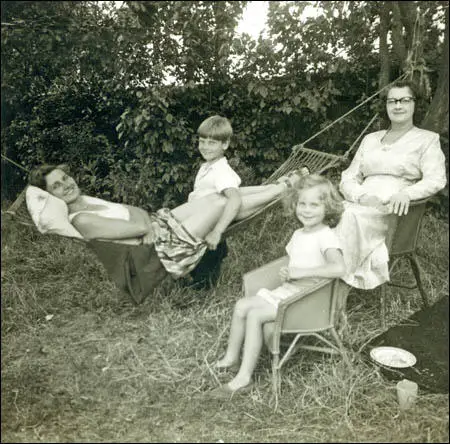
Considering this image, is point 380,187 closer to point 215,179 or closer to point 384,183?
point 384,183

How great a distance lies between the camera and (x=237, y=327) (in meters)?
2.77

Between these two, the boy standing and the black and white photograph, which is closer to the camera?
the black and white photograph

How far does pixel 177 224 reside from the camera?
3291mm

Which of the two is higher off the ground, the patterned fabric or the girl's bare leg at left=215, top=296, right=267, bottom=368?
the patterned fabric

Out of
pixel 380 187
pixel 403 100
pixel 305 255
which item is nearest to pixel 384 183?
pixel 380 187

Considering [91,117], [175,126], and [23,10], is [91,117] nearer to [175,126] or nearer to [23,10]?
[175,126]

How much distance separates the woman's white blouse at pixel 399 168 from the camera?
3254 mm

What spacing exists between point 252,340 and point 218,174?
1.21 metres

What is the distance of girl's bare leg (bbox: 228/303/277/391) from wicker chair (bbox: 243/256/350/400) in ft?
0.22

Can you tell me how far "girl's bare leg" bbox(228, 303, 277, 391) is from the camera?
267 centimetres

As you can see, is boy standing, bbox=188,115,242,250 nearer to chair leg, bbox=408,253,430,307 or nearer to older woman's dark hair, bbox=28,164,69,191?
older woman's dark hair, bbox=28,164,69,191

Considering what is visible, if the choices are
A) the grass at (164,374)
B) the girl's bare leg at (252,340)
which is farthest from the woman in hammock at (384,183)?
the girl's bare leg at (252,340)

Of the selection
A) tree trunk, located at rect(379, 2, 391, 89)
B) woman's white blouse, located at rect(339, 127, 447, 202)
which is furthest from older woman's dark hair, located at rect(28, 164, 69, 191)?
tree trunk, located at rect(379, 2, 391, 89)

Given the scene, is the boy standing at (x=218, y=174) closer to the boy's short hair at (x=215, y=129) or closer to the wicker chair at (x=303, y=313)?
the boy's short hair at (x=215, y=129)
